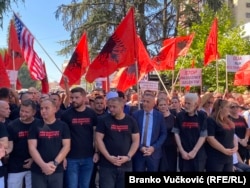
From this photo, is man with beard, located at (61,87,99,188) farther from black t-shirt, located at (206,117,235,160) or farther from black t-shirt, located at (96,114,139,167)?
black t-shirt, located at (206,117,235,160)

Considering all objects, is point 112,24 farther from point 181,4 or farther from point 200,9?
point 200,9

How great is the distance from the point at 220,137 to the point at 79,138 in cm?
207

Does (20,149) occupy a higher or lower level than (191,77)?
lower

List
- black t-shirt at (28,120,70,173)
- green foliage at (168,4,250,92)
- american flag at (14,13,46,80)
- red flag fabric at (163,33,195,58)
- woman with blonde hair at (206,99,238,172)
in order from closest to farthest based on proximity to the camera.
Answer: black t-shirt at (28,120,70,173), woman with blonde hair at (206,99,238,172), american flag at (14,13,46,80), red flag fabric at (163,33,195,58), green foliage at (168,4,250,92)

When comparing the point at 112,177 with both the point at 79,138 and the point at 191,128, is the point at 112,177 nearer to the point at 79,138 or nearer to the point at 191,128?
the point at 79,138

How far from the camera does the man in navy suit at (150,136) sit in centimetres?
616

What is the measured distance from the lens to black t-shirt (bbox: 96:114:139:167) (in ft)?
18.2

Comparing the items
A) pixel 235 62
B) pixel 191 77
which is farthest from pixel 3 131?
pixel 235 62

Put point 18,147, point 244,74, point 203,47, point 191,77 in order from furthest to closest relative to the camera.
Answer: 1. point 203,47
2. point 244,74
3. point 191,77
4. point 18,147

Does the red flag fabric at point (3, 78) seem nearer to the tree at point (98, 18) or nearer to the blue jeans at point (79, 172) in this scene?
the blue jeans at point (79, 172)

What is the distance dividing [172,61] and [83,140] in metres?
7.08

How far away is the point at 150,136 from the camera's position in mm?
6172

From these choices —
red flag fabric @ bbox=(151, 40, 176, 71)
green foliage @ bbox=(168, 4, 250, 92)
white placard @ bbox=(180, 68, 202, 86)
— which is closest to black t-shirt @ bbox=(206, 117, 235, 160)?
red flag fabric @ bbox=(151, 40, 176, 71)

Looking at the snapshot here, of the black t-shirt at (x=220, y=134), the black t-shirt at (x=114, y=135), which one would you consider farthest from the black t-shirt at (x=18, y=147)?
the black t-shirt at (x=220, y=134)
